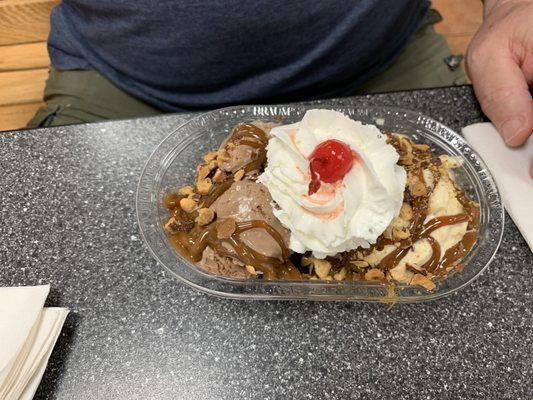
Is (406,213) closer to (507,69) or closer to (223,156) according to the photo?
(223,156)

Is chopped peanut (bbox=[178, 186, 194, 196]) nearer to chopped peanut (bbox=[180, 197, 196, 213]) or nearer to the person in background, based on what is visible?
chopped peanut (bbox=[180, 197, 196, 213])

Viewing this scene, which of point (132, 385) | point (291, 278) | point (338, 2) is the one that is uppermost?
point (338, 2)

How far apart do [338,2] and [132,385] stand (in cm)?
99

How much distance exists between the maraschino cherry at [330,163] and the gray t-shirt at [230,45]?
1.50 ft

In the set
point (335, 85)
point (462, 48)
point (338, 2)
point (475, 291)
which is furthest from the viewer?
point (462, 48)

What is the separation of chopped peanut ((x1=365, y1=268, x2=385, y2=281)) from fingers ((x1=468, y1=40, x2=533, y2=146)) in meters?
0.52

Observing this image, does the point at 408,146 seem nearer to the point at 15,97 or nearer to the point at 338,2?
the point at 338,2

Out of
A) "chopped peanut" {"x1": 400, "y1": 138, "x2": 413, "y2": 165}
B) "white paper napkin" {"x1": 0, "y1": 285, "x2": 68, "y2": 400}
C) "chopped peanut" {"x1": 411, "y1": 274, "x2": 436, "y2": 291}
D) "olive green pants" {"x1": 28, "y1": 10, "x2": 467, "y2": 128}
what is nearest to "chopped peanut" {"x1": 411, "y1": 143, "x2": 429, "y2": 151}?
"chopped peanut" {"x1": 400, "y1": 138, "x2": 413, "y2": 165}

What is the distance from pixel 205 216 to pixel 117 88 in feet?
2.17

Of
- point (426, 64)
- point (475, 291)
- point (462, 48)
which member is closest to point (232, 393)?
point (475, 291)

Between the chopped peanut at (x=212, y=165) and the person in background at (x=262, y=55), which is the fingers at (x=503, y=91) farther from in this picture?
the chopped peanut at (x=212, y=165)

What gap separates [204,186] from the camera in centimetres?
99

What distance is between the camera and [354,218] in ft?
2.82

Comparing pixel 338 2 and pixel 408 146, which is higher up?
pixel 338 2
